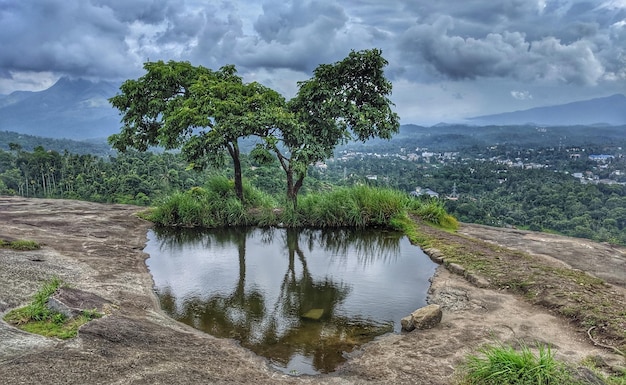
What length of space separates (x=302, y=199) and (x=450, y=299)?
8.43 metres

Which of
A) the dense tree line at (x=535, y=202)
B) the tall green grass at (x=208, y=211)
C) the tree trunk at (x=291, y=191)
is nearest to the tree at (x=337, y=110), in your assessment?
the tree trunk at (x=291, y=191)

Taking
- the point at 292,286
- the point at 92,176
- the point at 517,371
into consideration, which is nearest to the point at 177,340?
the point at 292,286

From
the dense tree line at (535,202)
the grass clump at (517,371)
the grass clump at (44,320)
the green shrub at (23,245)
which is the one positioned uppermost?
the green shrub at (23,245)

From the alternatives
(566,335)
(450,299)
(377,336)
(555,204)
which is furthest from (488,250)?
(555,204)

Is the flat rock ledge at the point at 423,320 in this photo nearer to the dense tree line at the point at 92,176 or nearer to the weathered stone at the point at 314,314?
the weathered stone at the point at 314,314

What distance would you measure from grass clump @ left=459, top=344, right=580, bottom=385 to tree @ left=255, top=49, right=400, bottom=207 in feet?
32.3

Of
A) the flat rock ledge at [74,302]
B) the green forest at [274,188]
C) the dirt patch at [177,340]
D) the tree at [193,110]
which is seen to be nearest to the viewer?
the dirt patch at [177,340]

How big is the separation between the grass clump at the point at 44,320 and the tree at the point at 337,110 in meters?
8.67

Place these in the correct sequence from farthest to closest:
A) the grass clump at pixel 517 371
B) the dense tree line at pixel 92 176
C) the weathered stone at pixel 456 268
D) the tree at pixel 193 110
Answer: the dense tree line at pixel 92 176 < the tree at pixel 193 110 < the weathered stone at pixel 456 268 < the grass clump at pixel 517 371

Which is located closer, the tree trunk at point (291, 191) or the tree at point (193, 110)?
the tree at point (193, 110)

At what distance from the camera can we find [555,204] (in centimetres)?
2883

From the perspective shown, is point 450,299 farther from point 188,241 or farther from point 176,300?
point 188,241

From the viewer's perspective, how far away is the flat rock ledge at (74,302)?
19.6 feet

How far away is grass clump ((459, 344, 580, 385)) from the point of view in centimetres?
435
